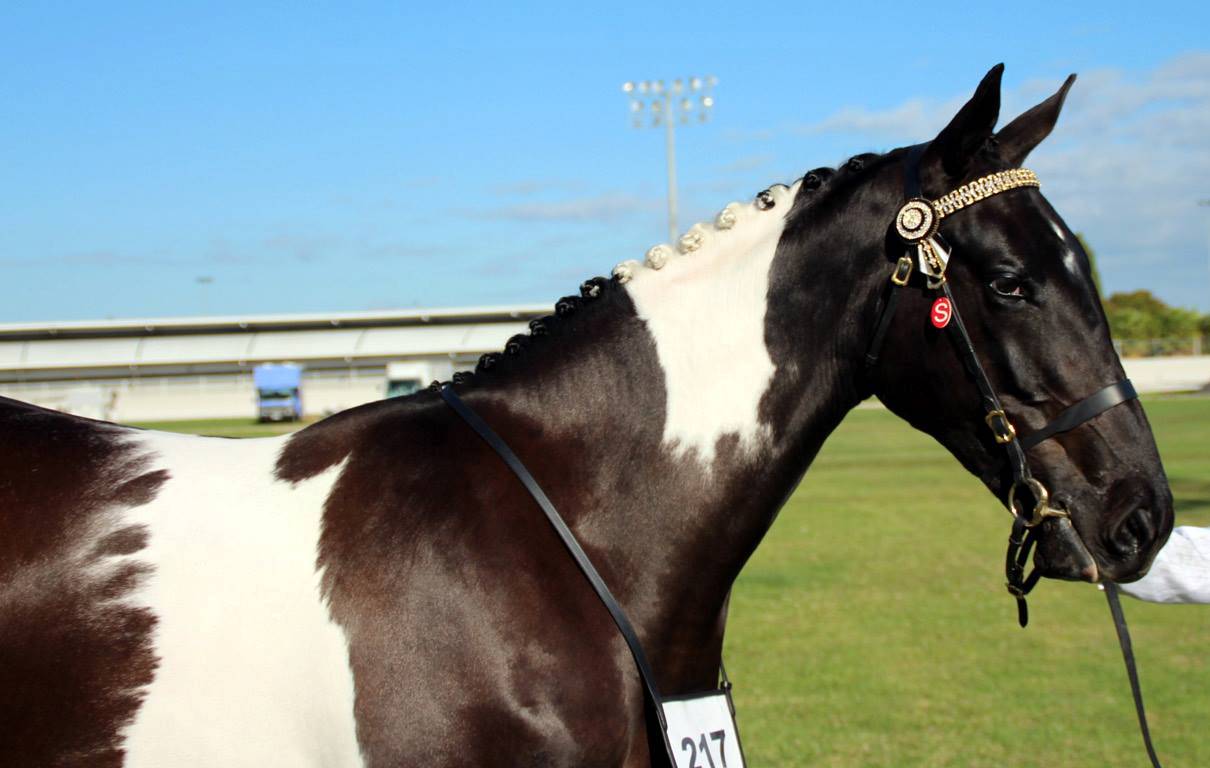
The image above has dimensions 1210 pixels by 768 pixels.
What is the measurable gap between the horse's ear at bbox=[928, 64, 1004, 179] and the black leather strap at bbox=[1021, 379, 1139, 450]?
54 centimetres

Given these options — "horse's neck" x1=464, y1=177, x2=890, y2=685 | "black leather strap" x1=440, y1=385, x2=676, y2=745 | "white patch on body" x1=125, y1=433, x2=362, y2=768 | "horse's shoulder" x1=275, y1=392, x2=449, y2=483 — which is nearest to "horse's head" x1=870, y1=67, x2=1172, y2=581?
"horse's neck" x1=464, y1=177, x2=890, y2=685

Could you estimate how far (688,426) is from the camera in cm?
233

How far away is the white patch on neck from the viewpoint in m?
2.33

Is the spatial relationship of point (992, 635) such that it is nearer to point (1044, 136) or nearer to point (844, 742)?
point (844, 742)

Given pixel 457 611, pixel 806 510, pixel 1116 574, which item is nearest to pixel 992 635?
pixel 1116 574

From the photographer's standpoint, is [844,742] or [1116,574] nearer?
[1116,574]

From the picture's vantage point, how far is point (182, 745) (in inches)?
81.6

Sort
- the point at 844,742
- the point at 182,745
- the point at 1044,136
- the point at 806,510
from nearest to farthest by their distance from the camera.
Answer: the point at 182,745 < the point at 1044,136 < the point at 844,742 < the point at 806,510

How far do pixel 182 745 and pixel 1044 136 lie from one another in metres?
2.22

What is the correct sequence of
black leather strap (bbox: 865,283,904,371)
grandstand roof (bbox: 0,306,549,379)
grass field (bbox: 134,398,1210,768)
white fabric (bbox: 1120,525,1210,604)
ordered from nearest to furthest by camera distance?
black leather strap (bbox: 865,283,904,371)
white fabric (bbox: 1120,525,1210,604)
grass field (bbox: 134,398,1210,768)
grandstand roof (bbox: 0,306,549,379)

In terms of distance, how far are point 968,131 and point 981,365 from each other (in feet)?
1.65

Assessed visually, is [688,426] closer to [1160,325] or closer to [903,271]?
[903,271]

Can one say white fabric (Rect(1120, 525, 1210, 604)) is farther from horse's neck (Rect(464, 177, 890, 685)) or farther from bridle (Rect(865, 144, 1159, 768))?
horse's neck (Rect(464, 177, 890, 685))

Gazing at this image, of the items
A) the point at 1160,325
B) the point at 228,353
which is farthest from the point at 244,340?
the point at 1160,325
